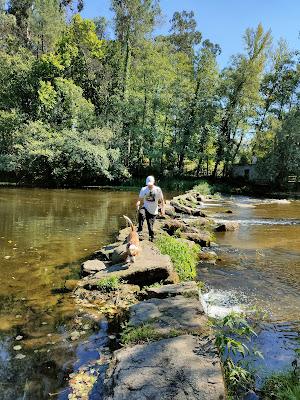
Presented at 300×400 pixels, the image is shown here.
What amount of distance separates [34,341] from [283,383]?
3102mm

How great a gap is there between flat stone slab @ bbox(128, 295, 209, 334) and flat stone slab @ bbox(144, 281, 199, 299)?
0.63 feet

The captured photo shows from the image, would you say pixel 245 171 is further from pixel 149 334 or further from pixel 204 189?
pixel 149 334

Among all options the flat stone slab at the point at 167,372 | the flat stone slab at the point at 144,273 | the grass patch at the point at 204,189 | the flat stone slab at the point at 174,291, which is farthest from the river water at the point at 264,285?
the grass patch at the point at 204,189

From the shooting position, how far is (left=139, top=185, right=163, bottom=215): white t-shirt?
9.79 m

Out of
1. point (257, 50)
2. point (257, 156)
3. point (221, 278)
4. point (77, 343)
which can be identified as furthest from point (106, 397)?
point (257, 50)

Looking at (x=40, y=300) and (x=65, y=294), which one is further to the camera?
(x=65, y=294)

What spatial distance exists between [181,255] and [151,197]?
1776 millimetres

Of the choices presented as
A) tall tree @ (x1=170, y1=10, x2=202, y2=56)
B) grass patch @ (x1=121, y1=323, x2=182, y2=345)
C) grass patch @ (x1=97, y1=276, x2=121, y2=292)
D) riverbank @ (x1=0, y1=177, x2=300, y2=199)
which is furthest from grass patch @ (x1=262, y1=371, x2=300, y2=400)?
tall tree @ (x1=170, y1=10, x2=202, y2=56)

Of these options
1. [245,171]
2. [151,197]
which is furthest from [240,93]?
[151,197]

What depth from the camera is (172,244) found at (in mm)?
9555

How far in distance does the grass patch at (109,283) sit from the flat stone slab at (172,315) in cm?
154

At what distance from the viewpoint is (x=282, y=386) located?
393 centimetres

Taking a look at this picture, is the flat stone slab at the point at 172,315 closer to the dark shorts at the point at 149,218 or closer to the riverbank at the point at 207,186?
the dark shorts at the point at 149,218

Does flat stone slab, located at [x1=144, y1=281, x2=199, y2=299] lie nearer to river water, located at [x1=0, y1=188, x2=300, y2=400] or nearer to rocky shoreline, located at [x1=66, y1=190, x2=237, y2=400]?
rocky shoreline, located at [x1=66, y1=190, x2=237, y2=400]
